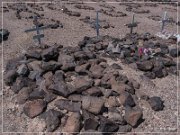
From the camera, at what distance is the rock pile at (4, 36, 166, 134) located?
10.9m

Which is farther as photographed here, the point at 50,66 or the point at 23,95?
the point at 50,66

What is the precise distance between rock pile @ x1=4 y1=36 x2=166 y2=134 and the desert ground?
281 mm

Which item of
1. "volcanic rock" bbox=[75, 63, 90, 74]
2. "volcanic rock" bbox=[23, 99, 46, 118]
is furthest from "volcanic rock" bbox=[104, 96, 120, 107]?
"volcanic rock" bbox=[23, 99, 46, 118]

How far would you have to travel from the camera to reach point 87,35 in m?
20.7

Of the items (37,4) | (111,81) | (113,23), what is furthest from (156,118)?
(37,4)

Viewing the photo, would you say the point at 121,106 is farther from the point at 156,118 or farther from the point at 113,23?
the point at 113,23

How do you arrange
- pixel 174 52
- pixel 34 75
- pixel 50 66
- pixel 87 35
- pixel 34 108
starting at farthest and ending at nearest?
1. pixel 87 35
2. pixel 174 52
3. pixel 50 66
4. pixel 34 75
5. pixel 34 108

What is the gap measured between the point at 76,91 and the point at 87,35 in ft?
30.2

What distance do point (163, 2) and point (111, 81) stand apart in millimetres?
27756

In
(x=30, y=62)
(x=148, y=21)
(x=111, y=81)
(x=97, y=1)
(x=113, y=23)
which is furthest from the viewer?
(x=97, y=1)

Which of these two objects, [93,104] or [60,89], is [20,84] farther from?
[93,104]

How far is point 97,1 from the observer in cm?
3528

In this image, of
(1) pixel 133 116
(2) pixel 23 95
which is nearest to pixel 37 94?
(2) pixel 23 95

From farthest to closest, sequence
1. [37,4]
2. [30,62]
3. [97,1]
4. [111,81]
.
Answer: [97,1]
[37,4]
[30,62]
[111,81]
